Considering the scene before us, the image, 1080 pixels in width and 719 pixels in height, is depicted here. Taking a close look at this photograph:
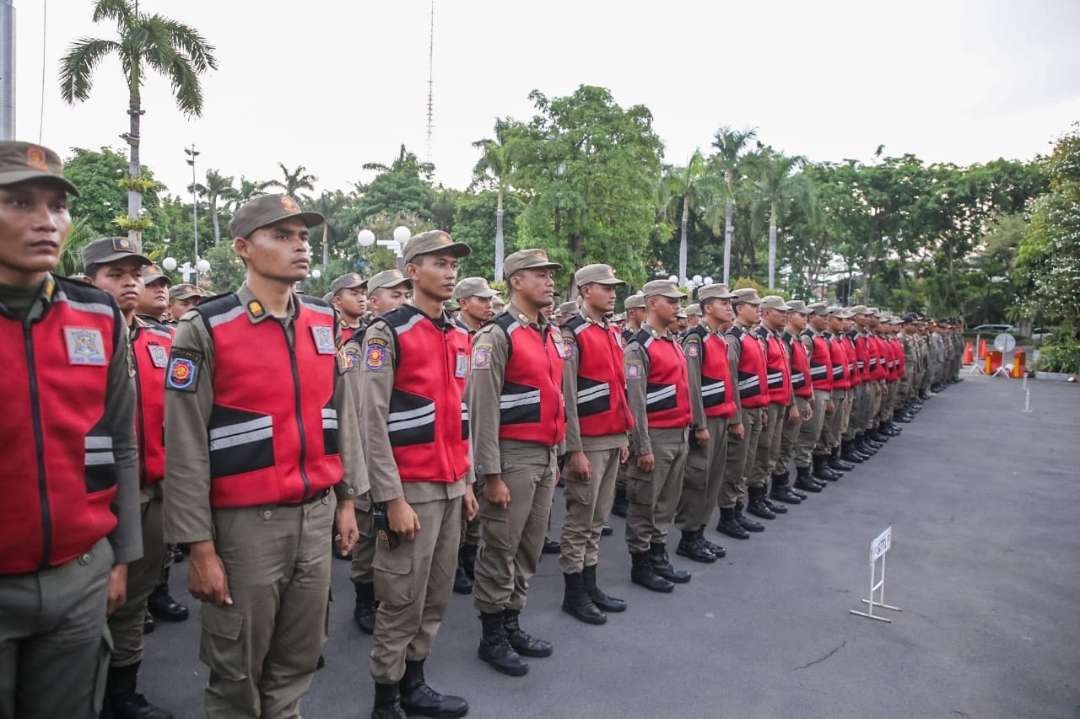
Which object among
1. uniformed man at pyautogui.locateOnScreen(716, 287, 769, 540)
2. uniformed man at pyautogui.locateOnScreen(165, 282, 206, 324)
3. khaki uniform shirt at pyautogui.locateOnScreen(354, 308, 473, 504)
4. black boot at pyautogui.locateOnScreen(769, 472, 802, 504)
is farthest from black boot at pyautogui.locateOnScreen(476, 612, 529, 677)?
black boot at pyautogui.locateOnScreen(769, 472, 802, 504)

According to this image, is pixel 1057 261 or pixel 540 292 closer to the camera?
pixel 540 292

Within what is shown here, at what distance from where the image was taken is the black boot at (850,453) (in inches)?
402

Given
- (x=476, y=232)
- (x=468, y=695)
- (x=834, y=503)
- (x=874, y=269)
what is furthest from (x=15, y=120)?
(x=874, y=269)

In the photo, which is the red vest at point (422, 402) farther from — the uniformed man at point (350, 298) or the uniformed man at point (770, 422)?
the uniformed man at point (770, 422)

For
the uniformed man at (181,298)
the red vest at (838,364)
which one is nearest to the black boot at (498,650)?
the uniformed man at (181,298)

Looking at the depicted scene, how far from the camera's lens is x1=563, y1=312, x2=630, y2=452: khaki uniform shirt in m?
4.48

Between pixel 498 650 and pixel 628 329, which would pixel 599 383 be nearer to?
pixel 498 650

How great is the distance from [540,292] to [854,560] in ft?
12.2

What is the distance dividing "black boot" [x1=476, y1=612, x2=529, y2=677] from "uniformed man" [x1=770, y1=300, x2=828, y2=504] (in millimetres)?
4920

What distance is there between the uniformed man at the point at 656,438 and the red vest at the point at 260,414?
301 cm

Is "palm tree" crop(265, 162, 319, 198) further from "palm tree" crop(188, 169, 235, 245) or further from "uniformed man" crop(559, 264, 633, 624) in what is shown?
"uniformed man" crop(559, 264, 633, 624)

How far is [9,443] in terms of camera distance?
6.14 ft

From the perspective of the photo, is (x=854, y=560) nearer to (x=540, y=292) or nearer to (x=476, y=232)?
(x=540, y=292)

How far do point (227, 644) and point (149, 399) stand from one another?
1.86 m
